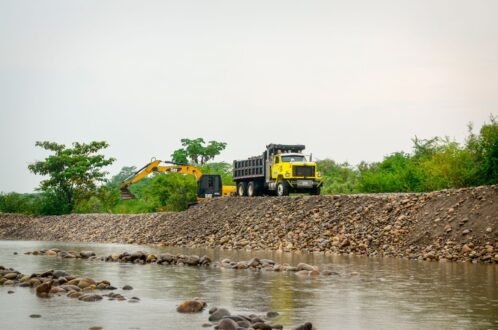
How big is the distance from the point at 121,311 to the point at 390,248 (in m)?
19.6

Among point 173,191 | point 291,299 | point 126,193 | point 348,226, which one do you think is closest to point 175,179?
point 173,191

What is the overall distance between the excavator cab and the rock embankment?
442cm

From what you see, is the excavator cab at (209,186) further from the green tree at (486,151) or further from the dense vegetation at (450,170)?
the green tree at (486,151)

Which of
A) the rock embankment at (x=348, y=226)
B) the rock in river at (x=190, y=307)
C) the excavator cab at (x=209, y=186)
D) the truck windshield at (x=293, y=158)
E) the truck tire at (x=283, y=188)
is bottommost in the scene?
the rock in river at (x=190, y=307)

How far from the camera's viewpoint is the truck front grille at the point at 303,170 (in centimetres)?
4544

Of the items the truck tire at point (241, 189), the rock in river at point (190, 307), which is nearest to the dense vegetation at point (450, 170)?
the truck tire at point (241, 189)

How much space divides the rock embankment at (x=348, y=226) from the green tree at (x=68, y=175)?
24.2 metres

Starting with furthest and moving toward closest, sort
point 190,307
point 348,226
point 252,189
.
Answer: point 252,189
point 348,226
point 190,307

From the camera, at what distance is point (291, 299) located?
1560cm

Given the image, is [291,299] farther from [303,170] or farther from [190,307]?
[303,170]

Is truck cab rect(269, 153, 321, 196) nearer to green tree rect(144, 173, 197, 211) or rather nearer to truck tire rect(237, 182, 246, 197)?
truck tire rect(237, 182, 246, 197)

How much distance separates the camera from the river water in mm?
12469

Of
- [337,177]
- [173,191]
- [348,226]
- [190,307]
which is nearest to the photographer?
[190,307]

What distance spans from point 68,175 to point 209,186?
2541 centimetres
